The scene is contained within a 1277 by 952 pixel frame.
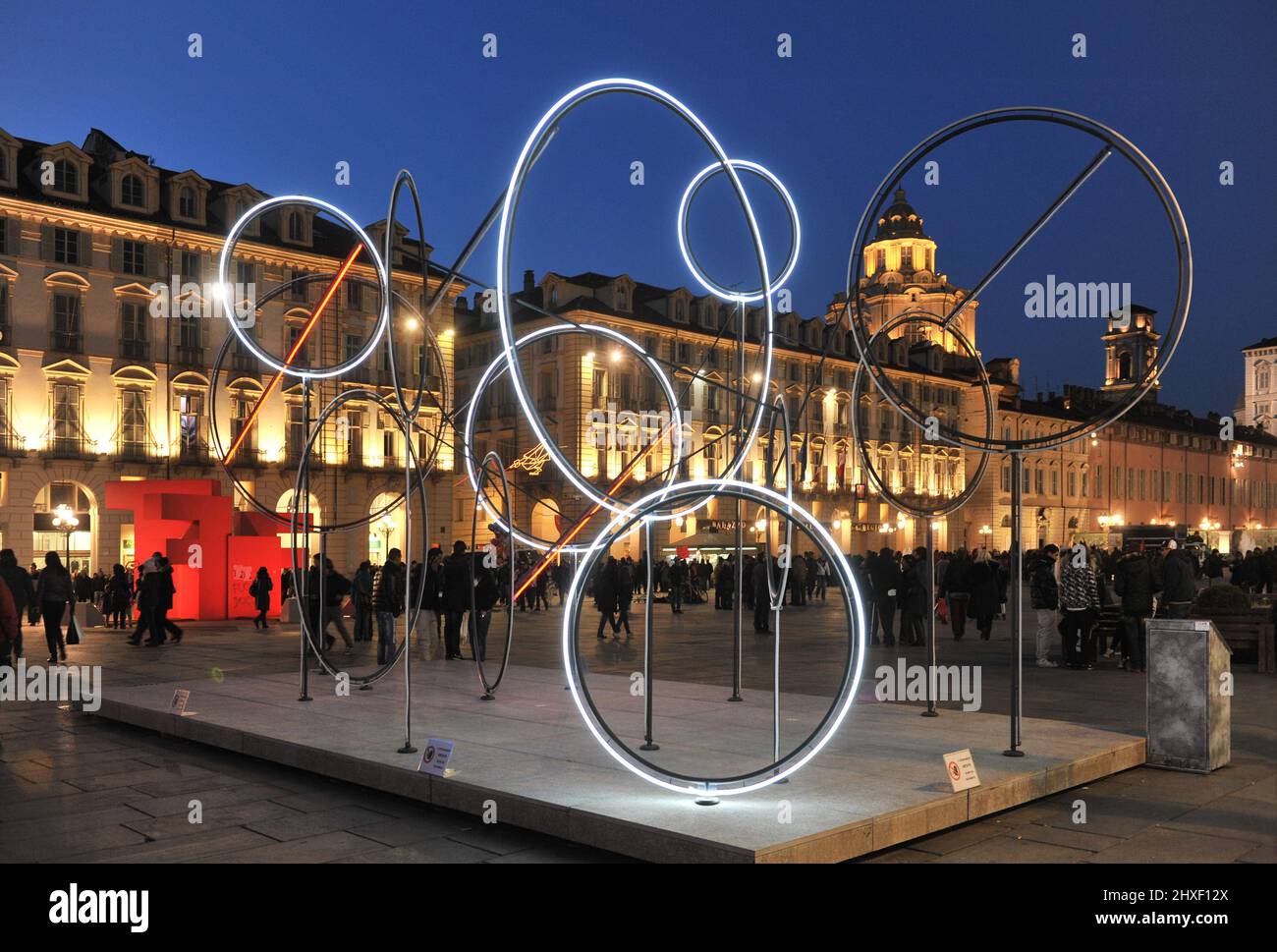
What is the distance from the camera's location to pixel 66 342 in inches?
1619

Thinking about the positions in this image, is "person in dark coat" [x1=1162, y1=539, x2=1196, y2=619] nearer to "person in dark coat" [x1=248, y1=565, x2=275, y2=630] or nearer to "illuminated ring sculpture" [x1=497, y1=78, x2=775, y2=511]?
"illuminated ring sculpture" [x1=497, y1=78, x2=775, y2=511]

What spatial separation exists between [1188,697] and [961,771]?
2.78 metres

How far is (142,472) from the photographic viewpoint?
4231 cm

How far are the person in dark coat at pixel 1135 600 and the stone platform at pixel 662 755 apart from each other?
520cm

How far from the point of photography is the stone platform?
6727mm

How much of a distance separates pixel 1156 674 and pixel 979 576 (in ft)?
34.6

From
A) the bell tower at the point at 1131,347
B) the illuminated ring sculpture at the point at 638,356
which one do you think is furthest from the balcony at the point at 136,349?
the bell tower at the point at 1131,347

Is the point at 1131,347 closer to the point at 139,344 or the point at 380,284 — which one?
the point at 139,344

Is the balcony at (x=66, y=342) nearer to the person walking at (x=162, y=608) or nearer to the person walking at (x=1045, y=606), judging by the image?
the person walking at (x=162, y=608)

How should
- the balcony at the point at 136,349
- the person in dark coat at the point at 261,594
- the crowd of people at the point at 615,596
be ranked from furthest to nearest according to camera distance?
1. the balcony at the point at 136,349
2. the person in dark coat at the point at 261,594
3. the crowd of people at the point at 615,596

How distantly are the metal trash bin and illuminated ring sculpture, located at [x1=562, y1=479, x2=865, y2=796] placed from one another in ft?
10.4

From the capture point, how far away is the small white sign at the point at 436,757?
791 centimetres

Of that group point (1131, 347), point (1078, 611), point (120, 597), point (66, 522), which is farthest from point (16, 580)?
point (1131, 347)

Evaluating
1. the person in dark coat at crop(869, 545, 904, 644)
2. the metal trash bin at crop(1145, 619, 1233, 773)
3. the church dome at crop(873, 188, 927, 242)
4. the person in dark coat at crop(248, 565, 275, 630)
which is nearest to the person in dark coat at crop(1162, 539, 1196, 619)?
the person in dark coat at crop(869, 545, 904, 644)
